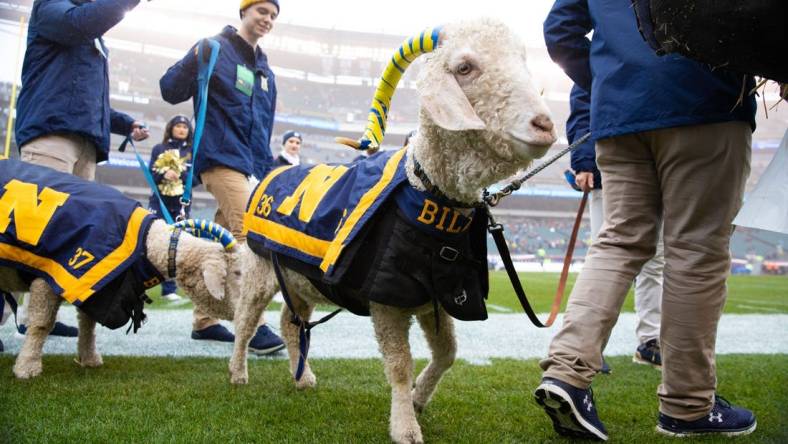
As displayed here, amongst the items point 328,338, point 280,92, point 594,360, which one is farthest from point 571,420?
point 280,92

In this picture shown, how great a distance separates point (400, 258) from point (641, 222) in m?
0.95

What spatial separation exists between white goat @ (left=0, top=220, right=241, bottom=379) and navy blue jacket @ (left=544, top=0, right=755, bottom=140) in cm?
206

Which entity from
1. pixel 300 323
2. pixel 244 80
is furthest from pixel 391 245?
pixel 244 80

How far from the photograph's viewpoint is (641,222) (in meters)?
2.18

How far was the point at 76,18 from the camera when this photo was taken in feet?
10.00

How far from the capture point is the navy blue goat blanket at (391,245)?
6.44 ft

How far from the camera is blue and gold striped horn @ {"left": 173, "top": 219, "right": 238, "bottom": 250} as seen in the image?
3281mm

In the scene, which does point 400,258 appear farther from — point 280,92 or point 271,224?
point 280,92

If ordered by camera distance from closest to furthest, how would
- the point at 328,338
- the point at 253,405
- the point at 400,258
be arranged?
the point at 400,258 → the point at 253,405 → the point at 328,338

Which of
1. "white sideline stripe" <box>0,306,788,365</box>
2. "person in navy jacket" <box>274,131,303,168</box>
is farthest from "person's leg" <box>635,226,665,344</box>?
"person in navy jacket" <box>274,131,303,168</box>

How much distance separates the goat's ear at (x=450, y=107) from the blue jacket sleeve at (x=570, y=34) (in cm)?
94

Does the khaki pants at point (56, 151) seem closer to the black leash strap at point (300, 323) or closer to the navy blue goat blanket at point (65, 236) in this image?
the navy blue goat blanket at point (65, 236)

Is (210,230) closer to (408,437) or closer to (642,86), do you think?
(408,437)

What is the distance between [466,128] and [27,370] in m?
2.54
